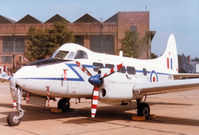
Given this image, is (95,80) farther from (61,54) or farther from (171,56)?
(171,56)

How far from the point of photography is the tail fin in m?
17.8

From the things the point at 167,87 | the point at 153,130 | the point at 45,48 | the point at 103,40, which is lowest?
the point at 153,130

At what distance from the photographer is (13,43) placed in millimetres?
74438

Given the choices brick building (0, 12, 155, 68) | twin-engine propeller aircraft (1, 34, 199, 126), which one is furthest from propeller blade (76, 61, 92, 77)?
brick building (0, 12, 155, 68)

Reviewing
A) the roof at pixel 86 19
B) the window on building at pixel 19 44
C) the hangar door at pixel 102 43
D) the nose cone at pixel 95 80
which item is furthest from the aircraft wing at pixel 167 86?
the window on building at pixel 19 44

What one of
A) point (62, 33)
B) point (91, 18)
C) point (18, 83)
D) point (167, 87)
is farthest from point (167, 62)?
point (91, 18)

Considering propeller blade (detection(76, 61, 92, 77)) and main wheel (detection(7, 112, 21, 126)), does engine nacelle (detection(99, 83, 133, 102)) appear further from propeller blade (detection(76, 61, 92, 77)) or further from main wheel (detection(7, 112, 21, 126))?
main wheel (detection(7, 112, 21, 126))

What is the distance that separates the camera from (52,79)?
10719 mm

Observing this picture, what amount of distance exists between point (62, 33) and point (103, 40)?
22259 mm

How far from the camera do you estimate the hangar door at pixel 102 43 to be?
67.2 metres

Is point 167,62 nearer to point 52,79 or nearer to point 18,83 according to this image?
point 52,79

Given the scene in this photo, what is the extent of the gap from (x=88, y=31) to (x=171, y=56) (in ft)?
180

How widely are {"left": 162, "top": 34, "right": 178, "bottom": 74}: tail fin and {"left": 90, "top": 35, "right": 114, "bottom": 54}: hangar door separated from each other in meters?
47.6

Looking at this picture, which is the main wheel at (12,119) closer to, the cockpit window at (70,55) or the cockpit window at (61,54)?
the cockpit window at (61,54)
